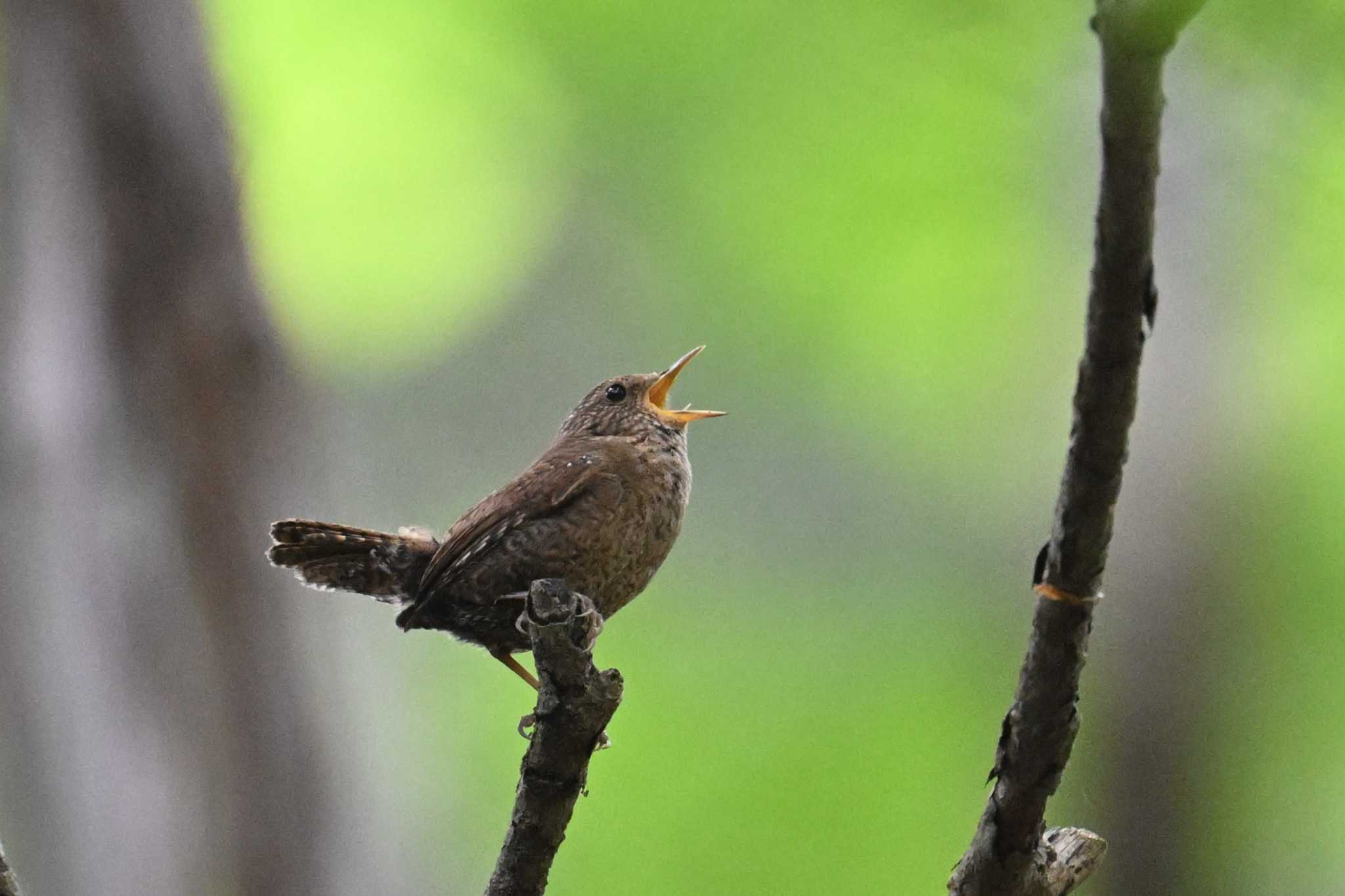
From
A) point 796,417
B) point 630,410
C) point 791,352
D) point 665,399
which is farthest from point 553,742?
point 796,417

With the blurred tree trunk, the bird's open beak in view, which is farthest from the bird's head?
the blurred tree trunk

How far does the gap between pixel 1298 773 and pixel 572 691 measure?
11.0 feet

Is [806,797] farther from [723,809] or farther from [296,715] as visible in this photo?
[296,715]

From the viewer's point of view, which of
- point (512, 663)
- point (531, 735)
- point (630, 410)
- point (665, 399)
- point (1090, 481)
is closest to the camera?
point (1090, 481)

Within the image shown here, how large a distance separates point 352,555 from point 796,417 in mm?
2841

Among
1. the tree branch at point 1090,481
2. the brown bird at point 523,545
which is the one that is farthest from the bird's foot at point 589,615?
the tree branch at point 1090,481

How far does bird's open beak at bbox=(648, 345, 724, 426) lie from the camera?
3.10 meters

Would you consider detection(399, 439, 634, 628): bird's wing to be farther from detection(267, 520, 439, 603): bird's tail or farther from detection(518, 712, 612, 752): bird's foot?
detection(518, 712, 612, 752): bird's foot

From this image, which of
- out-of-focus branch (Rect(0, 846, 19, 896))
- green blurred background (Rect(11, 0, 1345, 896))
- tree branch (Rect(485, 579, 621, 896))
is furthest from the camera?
green blurred background (Rect(11, 0, 1345, 896))

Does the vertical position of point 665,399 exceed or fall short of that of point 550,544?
it exceeds it

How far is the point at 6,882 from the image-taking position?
4.91 feet

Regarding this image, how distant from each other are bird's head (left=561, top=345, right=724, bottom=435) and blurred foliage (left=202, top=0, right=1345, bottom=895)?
3.62 ft

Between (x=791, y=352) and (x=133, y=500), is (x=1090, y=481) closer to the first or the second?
(x=133, y=500)

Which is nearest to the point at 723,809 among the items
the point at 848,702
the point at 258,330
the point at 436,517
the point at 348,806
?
the point at 848,702
